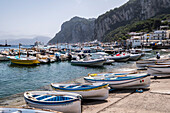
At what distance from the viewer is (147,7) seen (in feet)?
600

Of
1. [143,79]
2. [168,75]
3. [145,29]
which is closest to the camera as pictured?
[143,79]

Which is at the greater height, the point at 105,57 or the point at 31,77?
the point at 105,57

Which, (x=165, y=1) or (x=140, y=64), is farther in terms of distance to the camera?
(x=165, y=1)

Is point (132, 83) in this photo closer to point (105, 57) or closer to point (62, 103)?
point (62, 103)

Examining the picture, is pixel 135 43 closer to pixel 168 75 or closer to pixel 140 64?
pixel 140 64

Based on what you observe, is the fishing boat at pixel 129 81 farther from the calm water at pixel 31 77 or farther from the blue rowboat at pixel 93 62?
the blue rowboat at pixel 93 62

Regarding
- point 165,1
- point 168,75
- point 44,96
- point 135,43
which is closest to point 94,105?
point 44,96

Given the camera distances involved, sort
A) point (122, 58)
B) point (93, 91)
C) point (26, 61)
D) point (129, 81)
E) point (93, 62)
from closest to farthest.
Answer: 1. point (93, 91)
2. point (129, 81)
3. point (93, 62)
4. point (26, 61)
5. point (122, 58)

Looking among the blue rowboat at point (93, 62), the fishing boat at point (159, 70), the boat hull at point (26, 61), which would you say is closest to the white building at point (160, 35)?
the blue rowboat at point (93, 62)

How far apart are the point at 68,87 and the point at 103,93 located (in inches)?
99.3

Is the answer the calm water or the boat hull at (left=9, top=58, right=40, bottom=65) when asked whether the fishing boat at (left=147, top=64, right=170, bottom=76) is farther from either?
the boat hull at (left=9, top=58, right=40, bottom=65)

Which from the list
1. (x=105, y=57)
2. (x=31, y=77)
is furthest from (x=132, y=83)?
(x=105, y=57)

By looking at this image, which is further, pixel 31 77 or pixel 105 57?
pixel 105 57

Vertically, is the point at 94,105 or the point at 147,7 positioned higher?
the point at 147,7
